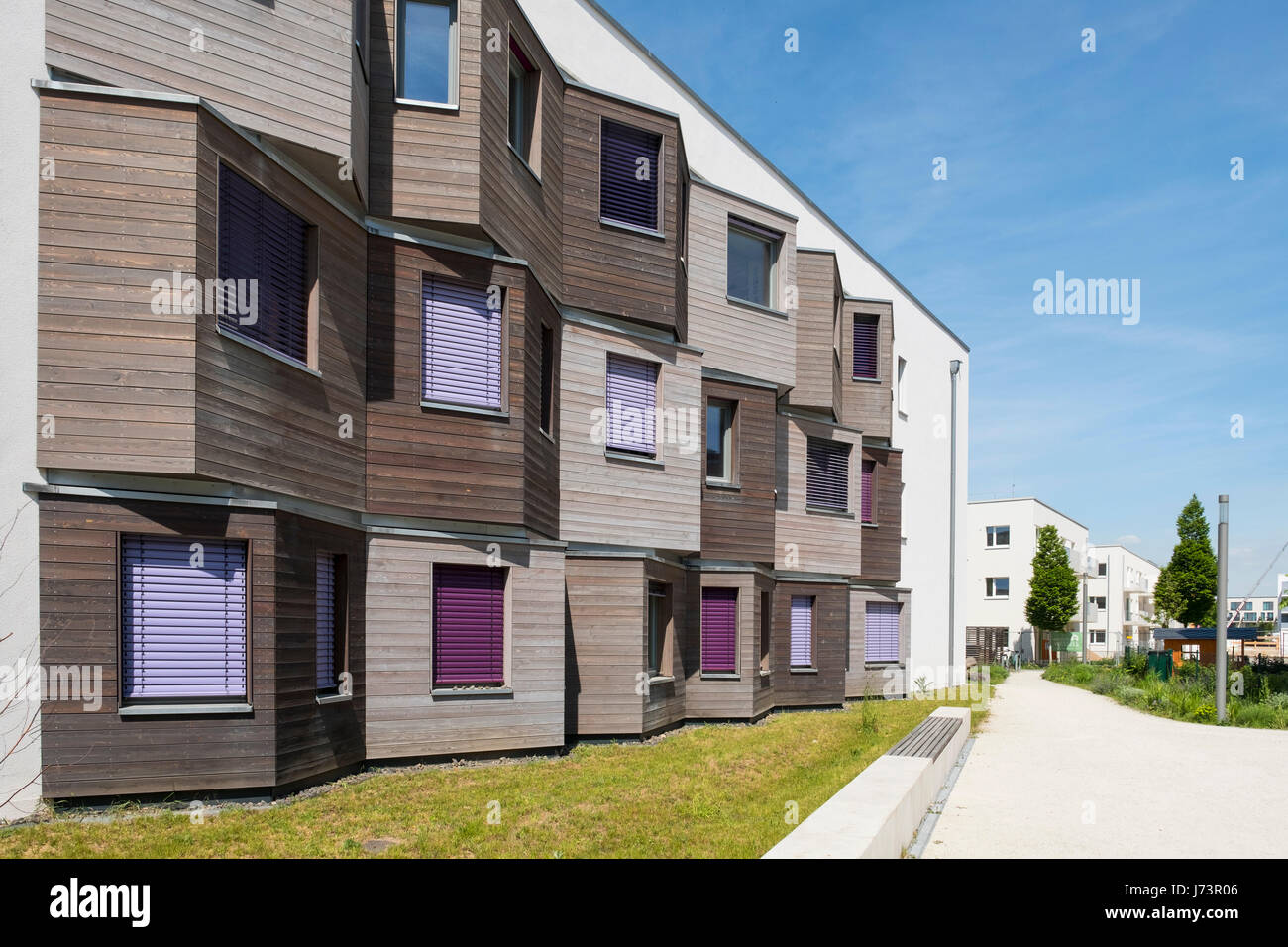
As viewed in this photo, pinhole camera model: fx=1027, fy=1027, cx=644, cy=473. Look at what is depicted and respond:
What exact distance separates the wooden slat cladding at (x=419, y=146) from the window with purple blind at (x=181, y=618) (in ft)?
15.4

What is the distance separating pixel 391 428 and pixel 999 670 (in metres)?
37.6

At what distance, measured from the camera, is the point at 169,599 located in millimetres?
9250

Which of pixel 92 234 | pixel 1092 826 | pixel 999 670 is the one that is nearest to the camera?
pixel 92 234

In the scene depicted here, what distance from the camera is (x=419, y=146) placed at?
39.7 feet

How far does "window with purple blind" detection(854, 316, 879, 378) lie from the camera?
2675 cm

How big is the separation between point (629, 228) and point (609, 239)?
411mm

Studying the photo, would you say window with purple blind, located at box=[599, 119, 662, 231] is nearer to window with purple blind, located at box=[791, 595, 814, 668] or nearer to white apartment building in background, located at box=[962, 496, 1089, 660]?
window with purple blind, located at box=[791, 595, 814, 668]

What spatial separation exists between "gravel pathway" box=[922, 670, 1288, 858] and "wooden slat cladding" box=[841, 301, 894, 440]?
28.4 feet

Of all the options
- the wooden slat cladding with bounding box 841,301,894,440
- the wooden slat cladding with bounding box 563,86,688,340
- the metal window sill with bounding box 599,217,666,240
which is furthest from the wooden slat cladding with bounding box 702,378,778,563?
the wooden slat cladding with bounding box 841,301,894,440

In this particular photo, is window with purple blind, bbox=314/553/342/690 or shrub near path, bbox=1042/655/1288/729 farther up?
window with purple blind, bbox=314/553/342/690

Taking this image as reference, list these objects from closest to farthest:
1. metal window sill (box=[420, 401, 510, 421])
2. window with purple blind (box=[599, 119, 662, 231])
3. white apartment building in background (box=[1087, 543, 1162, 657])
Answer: metal window sill (box=[420, 401, 510, 421]) → window with purple blind (box=[599, 119, 662, 231]) → white apartment building in background (box=[1087, 543, 1162, 657])

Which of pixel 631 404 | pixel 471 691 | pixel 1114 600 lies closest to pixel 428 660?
pixel 471 691
